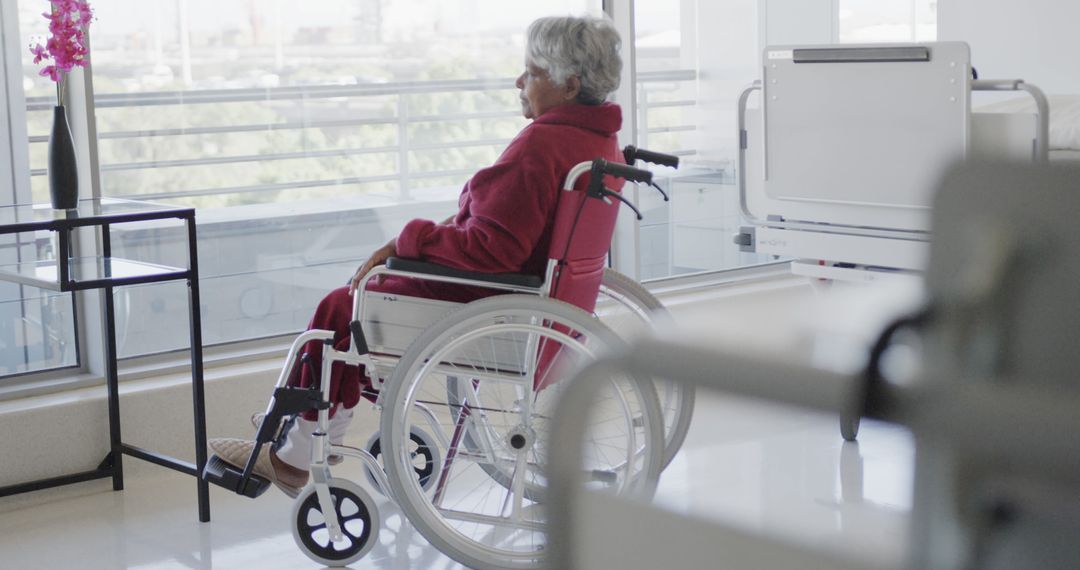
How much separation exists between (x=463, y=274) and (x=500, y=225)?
117 millimetres

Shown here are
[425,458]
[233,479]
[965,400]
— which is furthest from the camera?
[425,458]

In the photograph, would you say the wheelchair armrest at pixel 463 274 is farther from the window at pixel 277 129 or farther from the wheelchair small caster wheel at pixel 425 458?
the window at pixel 277 129

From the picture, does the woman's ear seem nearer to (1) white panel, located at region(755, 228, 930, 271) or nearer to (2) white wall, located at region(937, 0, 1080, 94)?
(1) white panel, located at region(755, 228, 930, 271)

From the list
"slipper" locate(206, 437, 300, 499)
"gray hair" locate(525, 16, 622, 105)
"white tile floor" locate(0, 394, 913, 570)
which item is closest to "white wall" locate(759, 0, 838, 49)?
"white tile floor" locate(0, 394, 913, 570)

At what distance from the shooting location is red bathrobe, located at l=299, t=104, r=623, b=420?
238cm

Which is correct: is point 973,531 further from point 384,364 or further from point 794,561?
point 384,364

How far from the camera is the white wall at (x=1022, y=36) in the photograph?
4.29 meters

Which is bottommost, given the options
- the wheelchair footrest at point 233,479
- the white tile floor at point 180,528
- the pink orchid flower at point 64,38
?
the white tile floor at point 180,528

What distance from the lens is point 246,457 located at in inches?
105

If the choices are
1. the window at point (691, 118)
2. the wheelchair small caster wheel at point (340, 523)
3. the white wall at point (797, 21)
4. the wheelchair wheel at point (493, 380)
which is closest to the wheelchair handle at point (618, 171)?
the wheelchair wheel at point (493, 380)

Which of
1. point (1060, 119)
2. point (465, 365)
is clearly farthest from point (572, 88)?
point (1060, 119)

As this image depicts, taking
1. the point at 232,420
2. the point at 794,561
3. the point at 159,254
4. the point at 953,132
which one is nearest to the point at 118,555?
the point at 232,420

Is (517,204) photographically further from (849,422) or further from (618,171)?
(849,422)

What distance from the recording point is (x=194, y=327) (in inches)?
111
